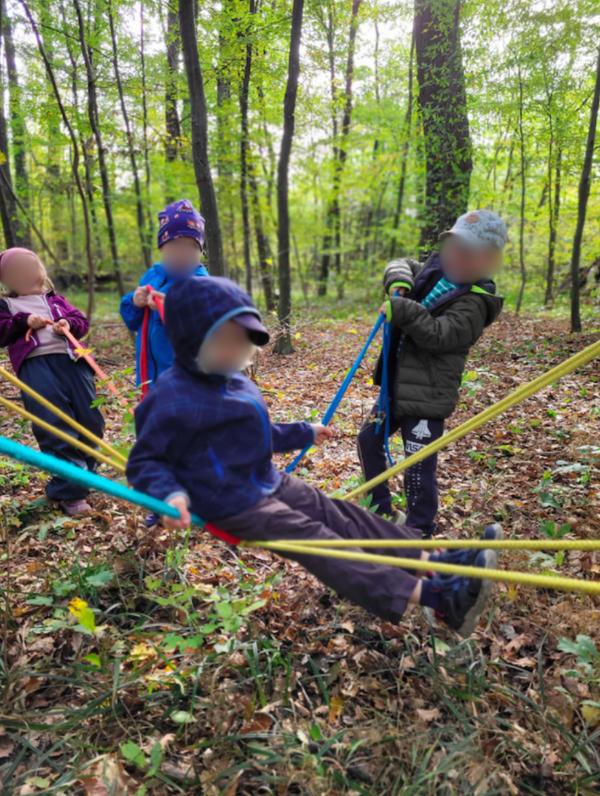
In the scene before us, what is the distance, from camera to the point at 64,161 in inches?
493

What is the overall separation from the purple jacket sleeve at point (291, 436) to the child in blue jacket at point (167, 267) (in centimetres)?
95

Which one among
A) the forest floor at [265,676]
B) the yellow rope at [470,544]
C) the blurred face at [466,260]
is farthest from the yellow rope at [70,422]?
the blurred face at [466,260]

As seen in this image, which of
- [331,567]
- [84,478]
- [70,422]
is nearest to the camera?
[84,478]

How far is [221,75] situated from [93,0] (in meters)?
2.21

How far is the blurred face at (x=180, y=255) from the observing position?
9.33 ft

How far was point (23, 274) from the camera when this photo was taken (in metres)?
3.34

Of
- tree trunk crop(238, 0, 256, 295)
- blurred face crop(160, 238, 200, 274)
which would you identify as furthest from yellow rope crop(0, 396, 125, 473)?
tree trunk crop(238, 0, 256, 295)

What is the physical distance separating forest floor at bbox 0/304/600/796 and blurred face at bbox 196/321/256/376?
0.28 meters

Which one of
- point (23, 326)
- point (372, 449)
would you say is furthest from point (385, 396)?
point (23, 326)

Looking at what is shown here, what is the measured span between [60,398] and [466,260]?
2.85 m

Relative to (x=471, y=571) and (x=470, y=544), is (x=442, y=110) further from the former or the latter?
(x=471, y=571)

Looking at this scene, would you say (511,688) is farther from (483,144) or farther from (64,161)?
(64,161)

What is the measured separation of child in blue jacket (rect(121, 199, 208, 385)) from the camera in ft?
9.28

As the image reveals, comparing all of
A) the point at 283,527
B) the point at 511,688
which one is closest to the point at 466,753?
the point at 511,688
